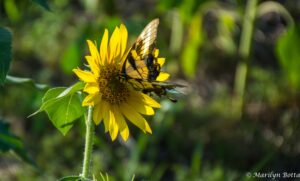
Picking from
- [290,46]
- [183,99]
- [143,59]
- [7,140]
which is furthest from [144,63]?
[183,99]

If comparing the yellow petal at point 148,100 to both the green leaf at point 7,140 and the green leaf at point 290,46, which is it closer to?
the green leaf at point 7,140

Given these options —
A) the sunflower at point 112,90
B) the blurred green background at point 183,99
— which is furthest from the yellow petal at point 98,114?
the blurred green background at point 183,99

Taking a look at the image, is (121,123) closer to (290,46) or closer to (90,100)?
(90,100)

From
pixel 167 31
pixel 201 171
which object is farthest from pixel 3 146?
pixel 167 31

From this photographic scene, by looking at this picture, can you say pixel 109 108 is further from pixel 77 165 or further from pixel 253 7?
pixel 253 7

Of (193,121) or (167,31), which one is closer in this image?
(193,121)

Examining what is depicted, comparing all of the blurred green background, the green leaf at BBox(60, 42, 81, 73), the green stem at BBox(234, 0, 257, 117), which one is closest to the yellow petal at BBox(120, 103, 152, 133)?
the blurred green background

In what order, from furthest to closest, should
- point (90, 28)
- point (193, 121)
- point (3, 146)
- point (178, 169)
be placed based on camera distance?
1. point (193, 121)
2. point (178, 169)
3. point (90, 28)
4. point (3, 146)
